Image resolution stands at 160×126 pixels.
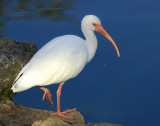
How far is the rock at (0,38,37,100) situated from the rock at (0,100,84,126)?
209 millimetres

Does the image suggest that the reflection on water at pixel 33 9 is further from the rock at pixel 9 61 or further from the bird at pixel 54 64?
the bird at pixel 54 64

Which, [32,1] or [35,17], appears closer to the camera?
[35,17]

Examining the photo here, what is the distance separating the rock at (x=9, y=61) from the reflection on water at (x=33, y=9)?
3.74 m

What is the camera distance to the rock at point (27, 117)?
13.8ft

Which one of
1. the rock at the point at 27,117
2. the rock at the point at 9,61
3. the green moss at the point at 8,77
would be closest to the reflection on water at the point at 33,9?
the rock at the point at 9,61

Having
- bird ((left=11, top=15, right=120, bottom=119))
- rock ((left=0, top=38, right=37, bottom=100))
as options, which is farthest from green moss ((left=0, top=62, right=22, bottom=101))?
bird ((left=11, top=15, right=120, bottom=119))

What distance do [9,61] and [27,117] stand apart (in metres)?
0.89

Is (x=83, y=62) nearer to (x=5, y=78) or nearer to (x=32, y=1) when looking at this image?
(x=5, y=78)

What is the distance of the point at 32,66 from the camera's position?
4715 millimetres

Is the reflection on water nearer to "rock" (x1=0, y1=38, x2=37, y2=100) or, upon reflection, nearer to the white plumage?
"rock" (x1=0, y1=38, x2=37, y2=100)

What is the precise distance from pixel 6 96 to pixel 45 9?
17.8ft

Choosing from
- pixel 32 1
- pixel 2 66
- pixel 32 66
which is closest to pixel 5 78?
pixel 2 66

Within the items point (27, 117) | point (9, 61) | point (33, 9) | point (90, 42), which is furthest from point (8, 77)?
point (33, 9)

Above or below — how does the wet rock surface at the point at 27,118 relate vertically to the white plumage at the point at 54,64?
below
